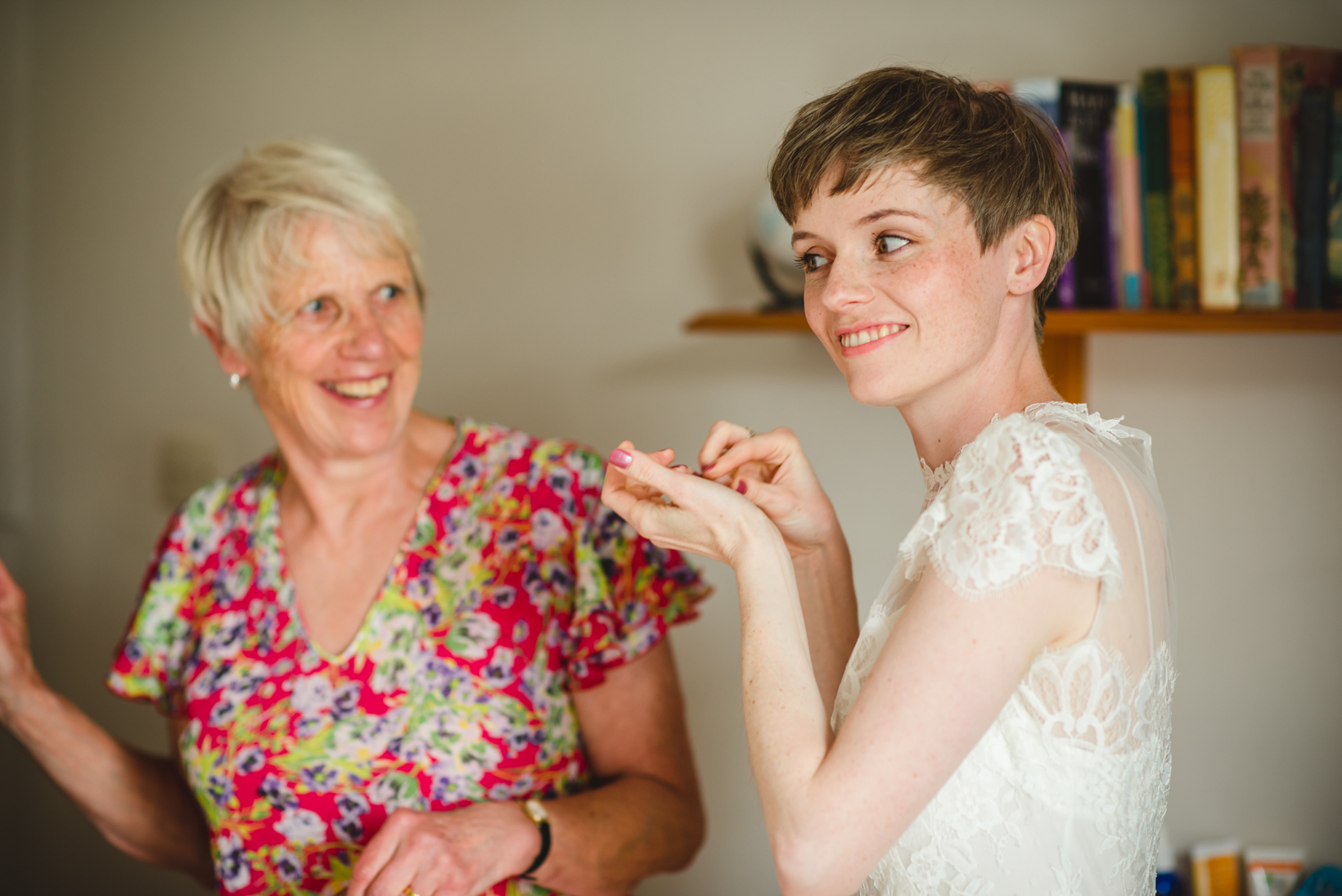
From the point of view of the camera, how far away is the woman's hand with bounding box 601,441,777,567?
2.96 feet

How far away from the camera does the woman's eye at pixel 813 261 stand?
3.13 feet

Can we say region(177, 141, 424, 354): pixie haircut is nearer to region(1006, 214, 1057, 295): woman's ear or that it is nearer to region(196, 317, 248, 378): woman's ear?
region(196, 317, 248, 378): woman's ear

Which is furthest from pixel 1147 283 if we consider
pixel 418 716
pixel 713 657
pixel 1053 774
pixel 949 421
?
pixel 418 716

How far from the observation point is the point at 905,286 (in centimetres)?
87

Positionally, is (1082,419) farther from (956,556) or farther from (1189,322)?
(1189,322)

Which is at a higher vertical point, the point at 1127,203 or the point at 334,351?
the point at 1127,203

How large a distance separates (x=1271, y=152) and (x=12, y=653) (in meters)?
1.82

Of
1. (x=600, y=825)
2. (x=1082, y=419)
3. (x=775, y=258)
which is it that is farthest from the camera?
(x=775, y=258)

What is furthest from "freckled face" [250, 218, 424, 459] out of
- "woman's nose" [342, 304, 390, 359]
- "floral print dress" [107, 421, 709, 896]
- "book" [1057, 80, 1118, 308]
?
"book" [1057, 80, 1118, 308]

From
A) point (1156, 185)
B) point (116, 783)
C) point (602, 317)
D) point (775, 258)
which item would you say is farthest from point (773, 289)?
point (116, 783)

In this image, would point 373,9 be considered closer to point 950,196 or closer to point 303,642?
point 303,642

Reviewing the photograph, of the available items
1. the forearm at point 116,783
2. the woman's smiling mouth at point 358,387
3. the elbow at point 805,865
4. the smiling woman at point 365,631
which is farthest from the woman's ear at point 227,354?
the elbow at point 805,865

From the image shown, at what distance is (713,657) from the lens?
188cm

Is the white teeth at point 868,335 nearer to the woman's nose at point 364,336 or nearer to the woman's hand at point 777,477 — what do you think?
the woman's hand at point 777,477
